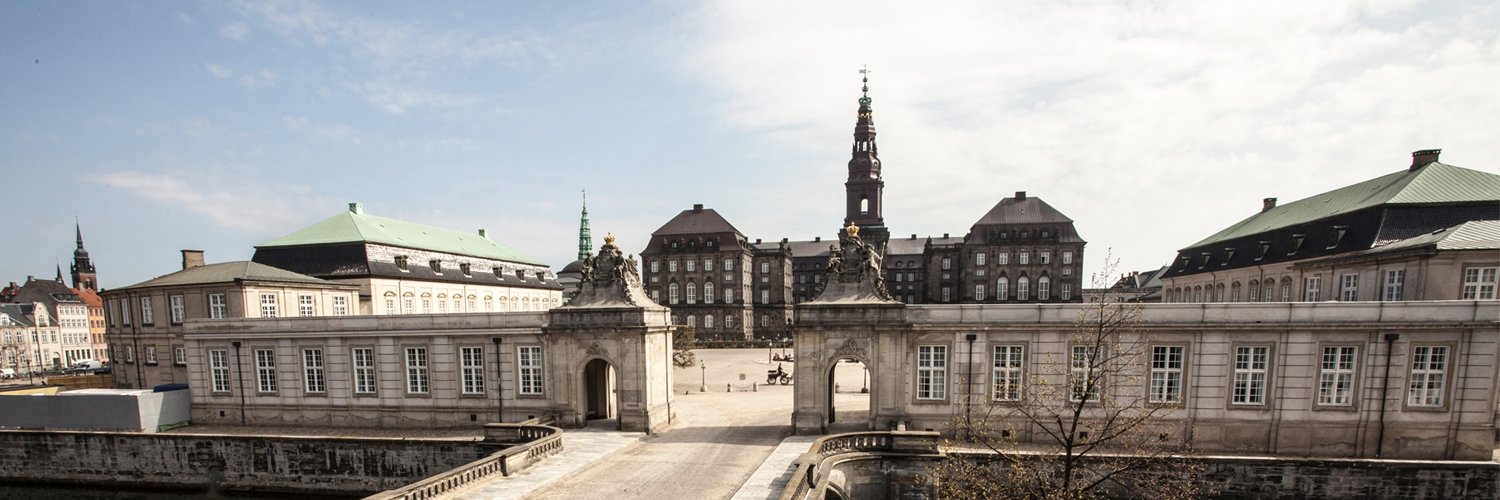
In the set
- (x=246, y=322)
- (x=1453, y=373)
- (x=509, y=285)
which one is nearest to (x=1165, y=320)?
(x=1453, y=373)

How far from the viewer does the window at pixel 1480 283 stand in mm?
24062

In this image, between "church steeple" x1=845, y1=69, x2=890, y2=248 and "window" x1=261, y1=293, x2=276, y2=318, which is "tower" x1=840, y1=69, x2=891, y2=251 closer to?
"church steeple" x1=845, y1=69, x2=890, y2=248

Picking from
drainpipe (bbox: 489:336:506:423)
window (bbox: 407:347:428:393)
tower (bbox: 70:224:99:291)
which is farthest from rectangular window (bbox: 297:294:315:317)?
tower (bbox: 70:224:99:291)

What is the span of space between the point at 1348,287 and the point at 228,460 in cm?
5704

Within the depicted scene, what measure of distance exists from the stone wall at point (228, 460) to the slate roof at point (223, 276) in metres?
A: 9.74

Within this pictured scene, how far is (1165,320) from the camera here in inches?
865

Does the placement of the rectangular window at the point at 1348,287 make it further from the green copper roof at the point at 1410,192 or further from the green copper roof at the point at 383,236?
the green copper roof at the point at 383,236

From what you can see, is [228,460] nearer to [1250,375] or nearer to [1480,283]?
[1250,375]

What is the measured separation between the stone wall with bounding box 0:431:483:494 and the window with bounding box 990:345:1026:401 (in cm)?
2110

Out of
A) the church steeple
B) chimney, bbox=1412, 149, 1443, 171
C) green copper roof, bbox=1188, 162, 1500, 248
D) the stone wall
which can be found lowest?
the stone wall

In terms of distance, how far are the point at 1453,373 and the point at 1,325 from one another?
131 m

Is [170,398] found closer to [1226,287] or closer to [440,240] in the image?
[440,240]

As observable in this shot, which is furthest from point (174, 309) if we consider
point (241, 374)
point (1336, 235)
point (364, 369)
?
point (1336, 235)

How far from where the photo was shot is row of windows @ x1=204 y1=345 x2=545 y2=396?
87.6 ft
